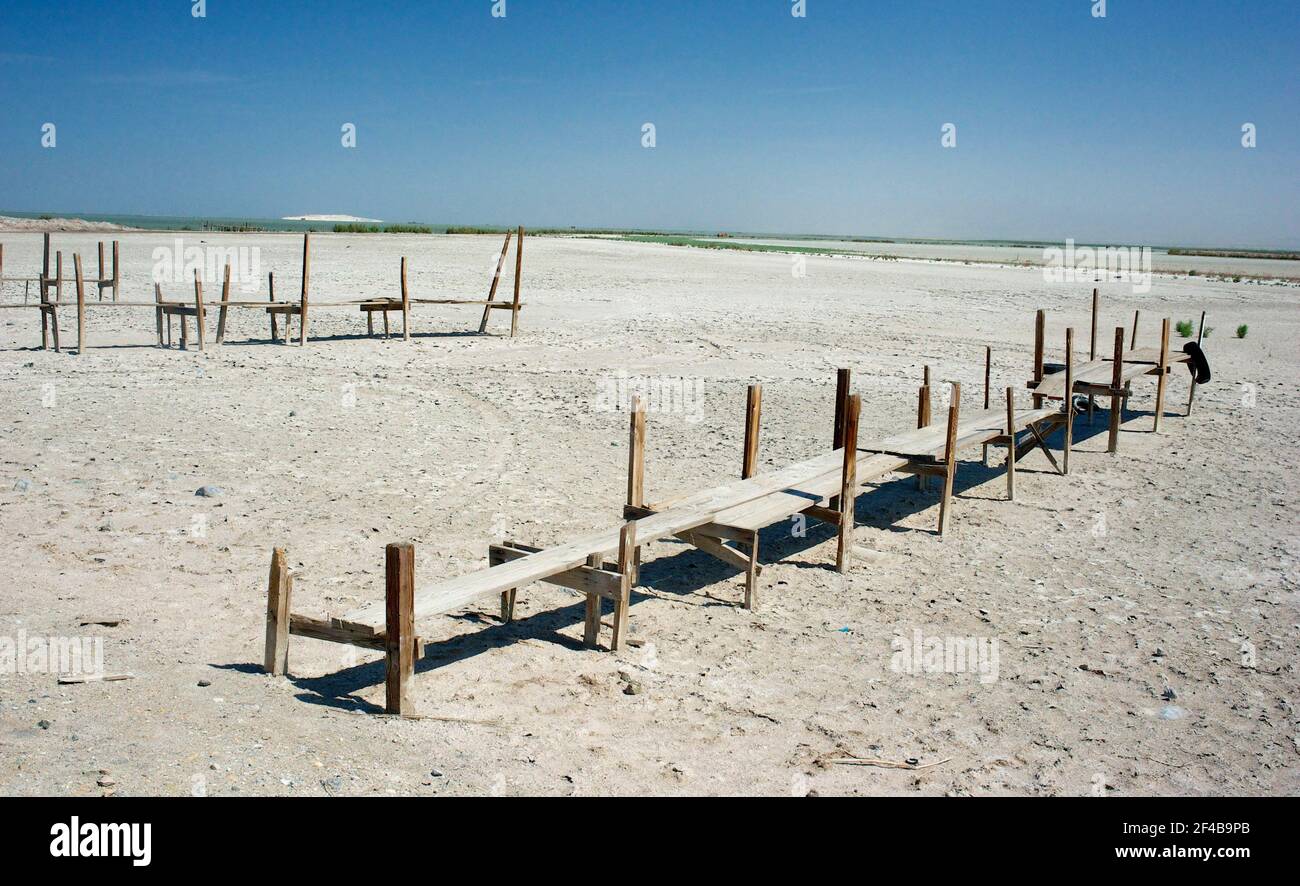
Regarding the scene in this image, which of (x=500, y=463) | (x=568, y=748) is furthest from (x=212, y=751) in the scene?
(x=500, y=463)

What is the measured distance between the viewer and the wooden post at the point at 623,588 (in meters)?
6.68

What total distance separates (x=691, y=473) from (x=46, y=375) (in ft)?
34.3

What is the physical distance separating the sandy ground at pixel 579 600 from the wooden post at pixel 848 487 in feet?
0.70

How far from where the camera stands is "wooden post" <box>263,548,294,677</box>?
18.7 ft

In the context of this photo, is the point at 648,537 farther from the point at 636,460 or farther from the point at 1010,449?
the point at 1010,449

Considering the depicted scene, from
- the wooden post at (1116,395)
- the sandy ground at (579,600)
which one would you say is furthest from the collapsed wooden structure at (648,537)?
the wooden post at (1116,395)

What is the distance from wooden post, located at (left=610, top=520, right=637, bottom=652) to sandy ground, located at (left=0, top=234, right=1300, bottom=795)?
0.15m

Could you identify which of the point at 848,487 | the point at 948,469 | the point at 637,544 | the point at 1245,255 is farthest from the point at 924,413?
the point at 1245,255

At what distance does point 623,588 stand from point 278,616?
6.74ft

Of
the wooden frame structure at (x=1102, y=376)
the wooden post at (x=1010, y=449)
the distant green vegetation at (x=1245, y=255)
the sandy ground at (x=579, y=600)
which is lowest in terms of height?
the sandy ground at (x=579, y=600)

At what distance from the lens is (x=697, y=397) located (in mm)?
15742

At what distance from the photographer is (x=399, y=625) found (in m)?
5.44

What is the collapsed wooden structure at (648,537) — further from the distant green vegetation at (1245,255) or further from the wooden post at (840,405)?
the distant green vegetation at (1245,255)
